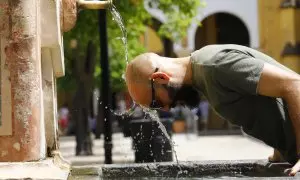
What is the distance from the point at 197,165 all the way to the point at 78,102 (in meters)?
13.0

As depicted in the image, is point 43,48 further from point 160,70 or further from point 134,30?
point 134,30

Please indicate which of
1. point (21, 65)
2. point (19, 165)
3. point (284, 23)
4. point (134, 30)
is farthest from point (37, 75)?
point (284, 23)

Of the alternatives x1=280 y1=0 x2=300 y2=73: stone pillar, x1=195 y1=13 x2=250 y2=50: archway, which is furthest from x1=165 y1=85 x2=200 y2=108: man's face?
x1=195 y1=13 x2=250 y2=50: archway

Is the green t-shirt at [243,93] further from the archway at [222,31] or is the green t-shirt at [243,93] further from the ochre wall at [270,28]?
the archway at [222,31]

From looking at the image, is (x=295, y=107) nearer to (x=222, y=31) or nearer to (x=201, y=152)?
(x=201, y=152)

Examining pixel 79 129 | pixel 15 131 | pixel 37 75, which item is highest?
pixel 37 75

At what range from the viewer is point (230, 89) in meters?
3.89

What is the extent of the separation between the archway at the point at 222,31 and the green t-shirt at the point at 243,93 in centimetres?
2846

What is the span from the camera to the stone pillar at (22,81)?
175 inches

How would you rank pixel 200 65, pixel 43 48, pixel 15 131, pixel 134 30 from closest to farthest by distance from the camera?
pixel 200 65 < pixel 15 131 < pixel 43 48 < pixel 134 30

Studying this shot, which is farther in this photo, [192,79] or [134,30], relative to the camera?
[134,30]

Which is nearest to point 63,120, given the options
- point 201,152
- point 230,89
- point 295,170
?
point 201,152

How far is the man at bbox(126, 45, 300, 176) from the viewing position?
378 cm

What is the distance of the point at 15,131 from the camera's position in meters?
4.46
